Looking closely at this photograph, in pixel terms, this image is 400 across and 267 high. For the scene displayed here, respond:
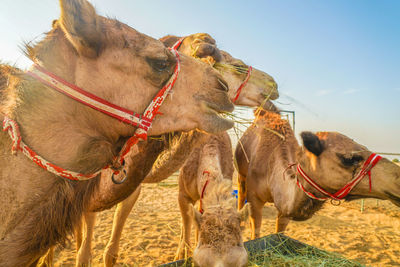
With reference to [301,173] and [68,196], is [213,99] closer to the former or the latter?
[68,196]

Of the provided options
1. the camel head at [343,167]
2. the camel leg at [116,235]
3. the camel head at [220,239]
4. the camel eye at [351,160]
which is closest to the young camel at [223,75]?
the camel leg at [116,235]

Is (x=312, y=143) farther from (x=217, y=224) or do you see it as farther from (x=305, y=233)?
(x=305, y=233)

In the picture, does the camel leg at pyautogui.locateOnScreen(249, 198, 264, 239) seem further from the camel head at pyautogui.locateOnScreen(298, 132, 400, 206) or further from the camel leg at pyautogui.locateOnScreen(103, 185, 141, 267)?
the camel leg at pyautogui.locateOnScreen(103, 185, 141, 267)

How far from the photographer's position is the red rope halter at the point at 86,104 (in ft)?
3.59

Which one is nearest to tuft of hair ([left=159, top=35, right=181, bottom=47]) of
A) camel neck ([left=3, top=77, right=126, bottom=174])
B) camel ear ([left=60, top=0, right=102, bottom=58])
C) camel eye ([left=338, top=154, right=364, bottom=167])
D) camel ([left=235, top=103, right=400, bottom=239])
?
camel ([left=235, top=103, right=400, bottom=239])

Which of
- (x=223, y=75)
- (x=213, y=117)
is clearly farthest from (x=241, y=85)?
(x=213, y=117)

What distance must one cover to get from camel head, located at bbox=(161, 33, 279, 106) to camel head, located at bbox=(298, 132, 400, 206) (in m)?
0.89

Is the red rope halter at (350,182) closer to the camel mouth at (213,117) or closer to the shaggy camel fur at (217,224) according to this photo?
the shaggy camel fur at (217,224)

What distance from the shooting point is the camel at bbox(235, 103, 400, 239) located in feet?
8.62

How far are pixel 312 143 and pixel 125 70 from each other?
245cm

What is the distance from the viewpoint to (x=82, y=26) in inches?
45.3

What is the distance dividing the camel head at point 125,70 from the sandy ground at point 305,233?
2813mm

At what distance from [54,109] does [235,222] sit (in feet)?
5.56

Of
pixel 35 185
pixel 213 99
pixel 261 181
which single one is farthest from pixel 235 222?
pixel 261 181
